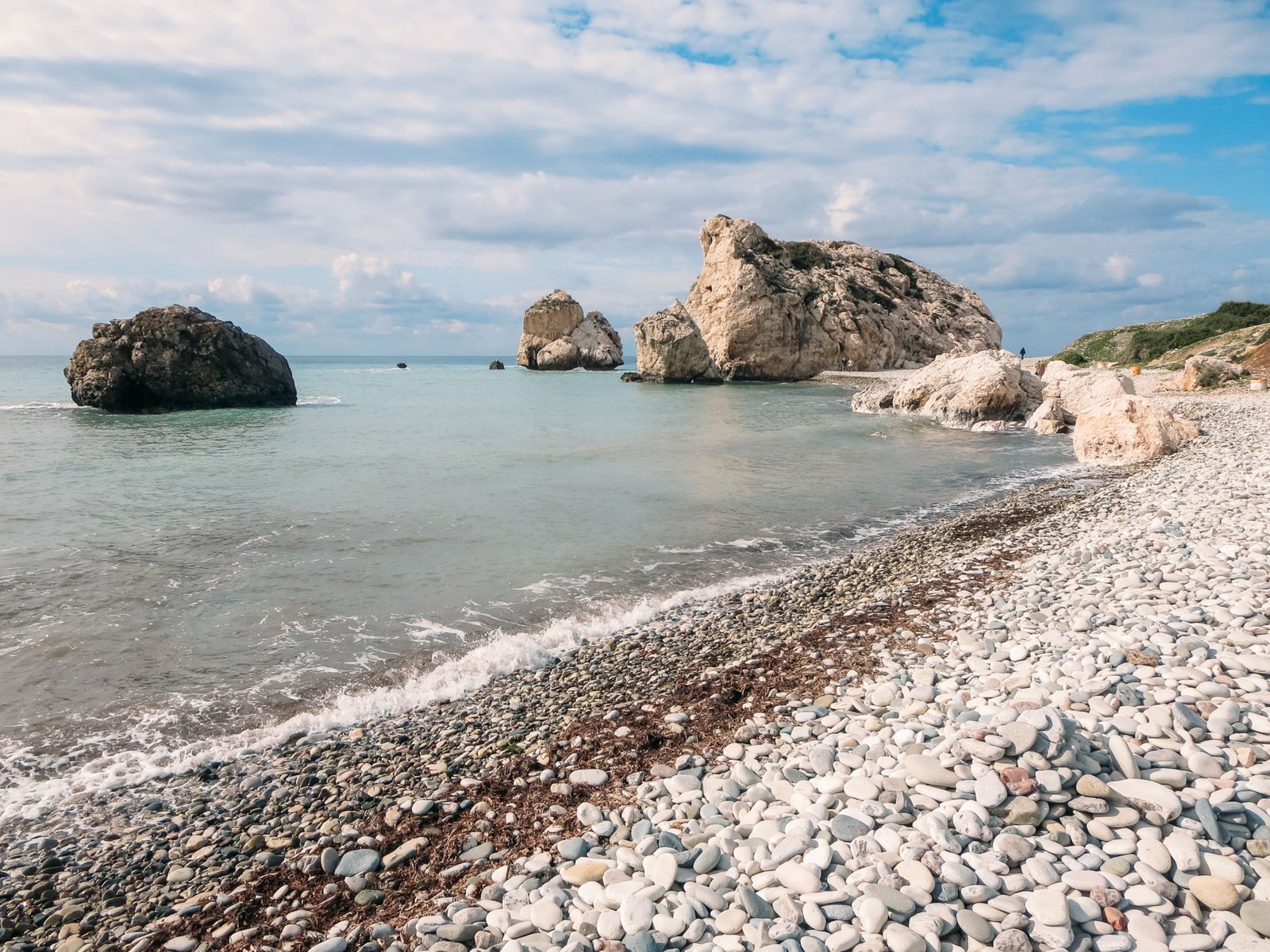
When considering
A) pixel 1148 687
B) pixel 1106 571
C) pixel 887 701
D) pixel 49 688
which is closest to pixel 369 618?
pixel 49 688

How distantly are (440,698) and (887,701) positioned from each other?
4124 millimetres

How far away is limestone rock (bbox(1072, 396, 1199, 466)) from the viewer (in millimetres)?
18656

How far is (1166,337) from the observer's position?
51156 millimetres

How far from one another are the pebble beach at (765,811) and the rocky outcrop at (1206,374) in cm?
3278

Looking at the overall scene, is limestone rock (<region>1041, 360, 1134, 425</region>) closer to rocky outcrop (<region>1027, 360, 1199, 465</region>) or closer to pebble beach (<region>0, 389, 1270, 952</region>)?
rocky outcrop (<region>1027, 360, 1199, 465</region>)

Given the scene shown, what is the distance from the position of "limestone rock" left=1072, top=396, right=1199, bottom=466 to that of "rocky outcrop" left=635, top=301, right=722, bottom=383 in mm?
43987

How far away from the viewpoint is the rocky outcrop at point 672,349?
62.1m

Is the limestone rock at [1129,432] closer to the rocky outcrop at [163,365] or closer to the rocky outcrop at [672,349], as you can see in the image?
the rocky outcrop at [163,365]

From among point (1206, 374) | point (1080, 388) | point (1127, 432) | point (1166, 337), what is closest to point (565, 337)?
point (1166, 337)

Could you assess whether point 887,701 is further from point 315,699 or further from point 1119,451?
point 1119,451

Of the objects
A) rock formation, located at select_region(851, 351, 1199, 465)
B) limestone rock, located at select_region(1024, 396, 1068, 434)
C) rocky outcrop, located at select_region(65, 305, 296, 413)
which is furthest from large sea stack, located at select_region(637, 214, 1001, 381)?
rocky outcrop, located at select_region(65, 305, 296, 413)

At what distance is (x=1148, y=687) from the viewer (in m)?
5.06

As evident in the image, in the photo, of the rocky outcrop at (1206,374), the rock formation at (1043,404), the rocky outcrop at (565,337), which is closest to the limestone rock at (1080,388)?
the rock formation at (1043,404)

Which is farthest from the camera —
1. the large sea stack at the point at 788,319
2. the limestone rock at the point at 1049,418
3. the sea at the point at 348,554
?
the large sea stack at the point at 788,319
